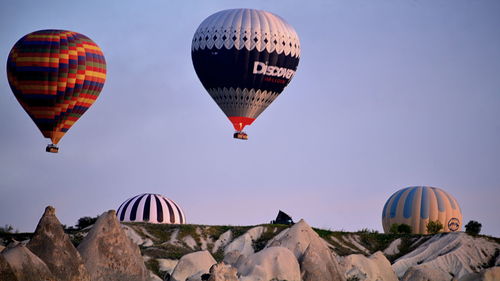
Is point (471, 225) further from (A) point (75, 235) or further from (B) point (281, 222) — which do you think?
(A) point (75, 235)

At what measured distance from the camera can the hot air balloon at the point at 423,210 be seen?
323 feet

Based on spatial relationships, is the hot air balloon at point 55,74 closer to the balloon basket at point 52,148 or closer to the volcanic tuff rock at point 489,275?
the balloon basket at point 52,148

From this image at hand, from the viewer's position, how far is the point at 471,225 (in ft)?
324

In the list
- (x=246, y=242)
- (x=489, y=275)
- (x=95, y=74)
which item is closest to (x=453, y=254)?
(x=246, y=242)

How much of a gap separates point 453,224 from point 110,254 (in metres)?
55.8

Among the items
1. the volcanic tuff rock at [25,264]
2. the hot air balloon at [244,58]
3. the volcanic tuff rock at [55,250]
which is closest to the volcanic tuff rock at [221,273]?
the volcanic tuff rock at [55,250]

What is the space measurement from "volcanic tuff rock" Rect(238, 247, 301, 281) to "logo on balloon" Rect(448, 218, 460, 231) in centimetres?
4283

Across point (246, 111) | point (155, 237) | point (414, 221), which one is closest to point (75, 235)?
point (155, 237)

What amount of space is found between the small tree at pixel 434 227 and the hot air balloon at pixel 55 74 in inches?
1238

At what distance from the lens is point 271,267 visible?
188ft

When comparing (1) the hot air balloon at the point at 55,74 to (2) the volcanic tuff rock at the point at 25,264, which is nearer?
(2) the volcanic tuff rock at the point at 25,264

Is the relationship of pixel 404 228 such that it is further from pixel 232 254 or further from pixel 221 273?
pixel 221 273

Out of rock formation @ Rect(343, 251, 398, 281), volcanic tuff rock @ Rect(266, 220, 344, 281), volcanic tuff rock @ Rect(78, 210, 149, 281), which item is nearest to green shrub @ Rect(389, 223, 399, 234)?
rock formation @ Rect(343, 251, 398, 281)

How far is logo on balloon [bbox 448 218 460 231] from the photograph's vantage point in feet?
325
